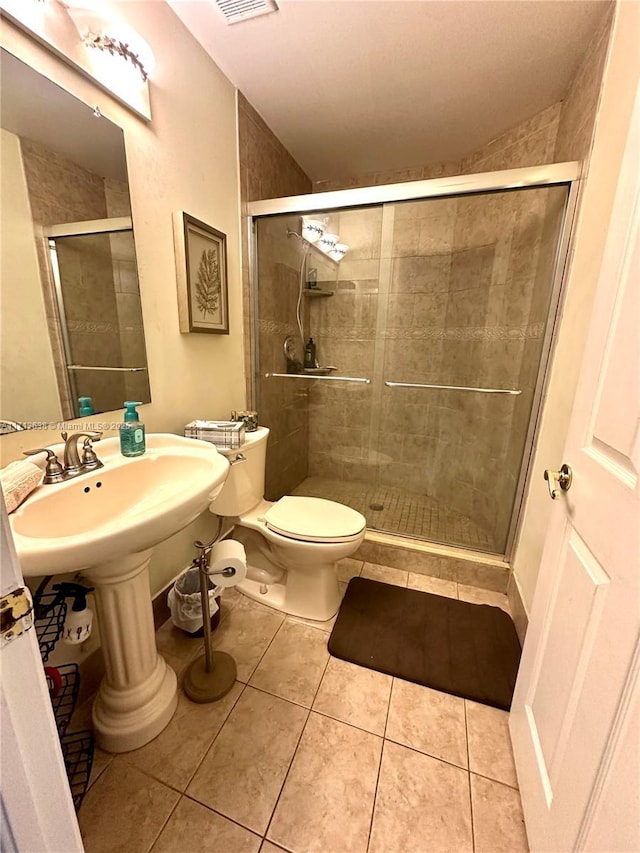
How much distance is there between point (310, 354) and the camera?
2518 millimetres

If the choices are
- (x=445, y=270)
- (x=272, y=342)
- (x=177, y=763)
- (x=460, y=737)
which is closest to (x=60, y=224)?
(x=272, y=342)

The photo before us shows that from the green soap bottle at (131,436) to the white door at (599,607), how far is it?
120 centimetres

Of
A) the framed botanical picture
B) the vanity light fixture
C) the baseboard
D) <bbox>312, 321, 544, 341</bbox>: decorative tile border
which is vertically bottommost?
the baseboard

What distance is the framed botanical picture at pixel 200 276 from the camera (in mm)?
1329

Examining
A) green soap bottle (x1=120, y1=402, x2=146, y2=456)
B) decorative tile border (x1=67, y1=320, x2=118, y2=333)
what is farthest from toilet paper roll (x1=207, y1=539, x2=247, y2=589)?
decorative tile border (x1=67, y1=320, x2=118, y2=333)

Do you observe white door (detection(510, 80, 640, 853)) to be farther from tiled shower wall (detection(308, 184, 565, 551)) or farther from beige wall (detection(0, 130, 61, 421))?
beige wall (detection(0, 130, 61, 421))

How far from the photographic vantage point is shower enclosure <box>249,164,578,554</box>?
168 centimetres

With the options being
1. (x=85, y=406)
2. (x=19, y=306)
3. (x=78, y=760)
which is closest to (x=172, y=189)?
(x=19, y=306)

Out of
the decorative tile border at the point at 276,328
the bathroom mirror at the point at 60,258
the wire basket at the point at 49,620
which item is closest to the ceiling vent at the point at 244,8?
the bathroom mirror at the point at 60,258

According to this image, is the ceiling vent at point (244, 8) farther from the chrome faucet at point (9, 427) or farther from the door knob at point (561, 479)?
the door knob at point (561, 479)

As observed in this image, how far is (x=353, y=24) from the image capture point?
1.23 meters

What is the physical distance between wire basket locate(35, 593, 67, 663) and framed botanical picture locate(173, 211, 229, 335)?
101 cm

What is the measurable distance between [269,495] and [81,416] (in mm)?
1357

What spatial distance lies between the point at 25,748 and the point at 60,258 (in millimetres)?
1072
